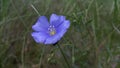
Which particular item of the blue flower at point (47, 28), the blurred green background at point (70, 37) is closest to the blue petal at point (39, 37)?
A: the blue flower at point (47, 28)

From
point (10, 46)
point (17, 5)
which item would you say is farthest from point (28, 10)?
point (10, 46)

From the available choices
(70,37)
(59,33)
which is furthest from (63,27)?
(70,37)

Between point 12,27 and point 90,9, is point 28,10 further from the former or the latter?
point 90,9

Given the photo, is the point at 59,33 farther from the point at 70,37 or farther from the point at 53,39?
the point at 70,37

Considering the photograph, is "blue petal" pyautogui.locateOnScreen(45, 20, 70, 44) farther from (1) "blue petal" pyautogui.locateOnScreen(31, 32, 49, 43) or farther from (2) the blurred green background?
(2) the blurred green background

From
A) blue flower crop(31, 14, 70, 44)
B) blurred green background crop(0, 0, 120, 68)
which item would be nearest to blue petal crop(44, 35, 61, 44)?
blue flower crop(31, 14, 70, 44)
